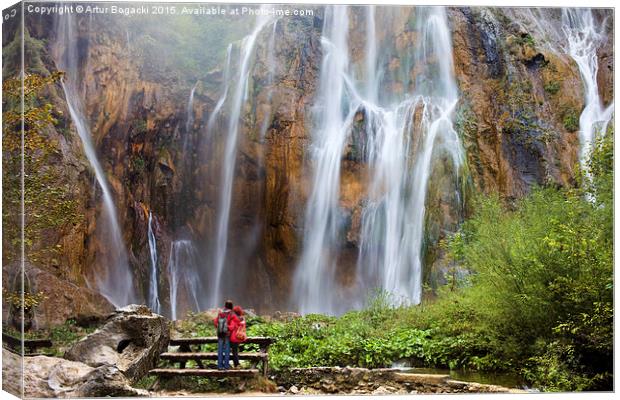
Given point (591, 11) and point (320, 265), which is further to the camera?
point (320, 265)

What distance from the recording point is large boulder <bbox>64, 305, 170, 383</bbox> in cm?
1397

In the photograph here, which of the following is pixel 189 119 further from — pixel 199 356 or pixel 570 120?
pixel 570 120

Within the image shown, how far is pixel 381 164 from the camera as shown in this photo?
1708cm

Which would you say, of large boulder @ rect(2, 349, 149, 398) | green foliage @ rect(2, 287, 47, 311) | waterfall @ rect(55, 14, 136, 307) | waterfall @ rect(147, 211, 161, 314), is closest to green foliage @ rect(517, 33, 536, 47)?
waterfall @ rect(147, 211, 161, 314)

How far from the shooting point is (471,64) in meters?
16.9

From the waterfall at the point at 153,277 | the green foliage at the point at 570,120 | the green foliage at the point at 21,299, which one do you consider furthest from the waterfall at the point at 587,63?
the green foliage at the point at 21,299

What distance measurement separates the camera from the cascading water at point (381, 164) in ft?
53.8

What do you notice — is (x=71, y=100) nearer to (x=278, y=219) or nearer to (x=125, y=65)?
(x=125, y=65)

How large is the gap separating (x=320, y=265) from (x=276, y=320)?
1.98 metres

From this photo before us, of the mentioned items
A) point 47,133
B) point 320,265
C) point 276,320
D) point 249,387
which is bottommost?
point 249,387

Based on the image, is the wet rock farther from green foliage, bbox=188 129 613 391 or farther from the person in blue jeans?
green foliage, bbox=188 129 613 391

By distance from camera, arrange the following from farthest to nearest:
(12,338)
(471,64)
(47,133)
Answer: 1. (471,64)
2. (47,133)
3. (12,338)

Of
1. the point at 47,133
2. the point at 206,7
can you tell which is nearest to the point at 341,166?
the point at 206,7

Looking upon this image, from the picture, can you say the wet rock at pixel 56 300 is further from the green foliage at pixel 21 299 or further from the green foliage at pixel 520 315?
the green foliage at pixel 520 315
